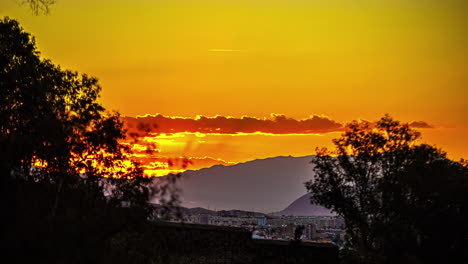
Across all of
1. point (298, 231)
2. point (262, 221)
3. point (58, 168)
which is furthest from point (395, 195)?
point (262, 221)

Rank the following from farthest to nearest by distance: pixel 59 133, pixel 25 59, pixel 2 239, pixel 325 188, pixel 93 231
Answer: pixel 325 188 → pixel 25 59 → pixel 59 133 → pixel 93 231 → pixel 2 239

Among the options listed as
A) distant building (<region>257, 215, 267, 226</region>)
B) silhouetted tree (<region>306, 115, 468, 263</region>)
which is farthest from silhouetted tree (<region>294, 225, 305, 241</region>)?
distant building (<region>257, 215, 267, 226</region>)

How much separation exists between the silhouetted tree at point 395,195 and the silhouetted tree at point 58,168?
17.5 meters

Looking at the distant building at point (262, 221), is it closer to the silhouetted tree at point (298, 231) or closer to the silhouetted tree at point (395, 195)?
the silhouetted tree at point (395, 195)

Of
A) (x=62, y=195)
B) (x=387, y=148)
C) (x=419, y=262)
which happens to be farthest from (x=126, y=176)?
(x=387, y=148)

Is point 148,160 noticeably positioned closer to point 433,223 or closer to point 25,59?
point 25,59

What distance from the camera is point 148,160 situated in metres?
26.2

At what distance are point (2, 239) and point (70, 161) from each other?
1065 cm

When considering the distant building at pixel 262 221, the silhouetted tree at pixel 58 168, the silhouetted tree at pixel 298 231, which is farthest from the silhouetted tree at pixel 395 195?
the distant building at pixel 262 221

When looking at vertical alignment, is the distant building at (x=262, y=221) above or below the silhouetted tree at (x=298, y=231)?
above

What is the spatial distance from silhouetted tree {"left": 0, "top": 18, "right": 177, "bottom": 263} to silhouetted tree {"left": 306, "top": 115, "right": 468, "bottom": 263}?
17.5 meters

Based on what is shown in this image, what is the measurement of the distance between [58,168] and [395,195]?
85.2 ft

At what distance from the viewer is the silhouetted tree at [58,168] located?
1714 centimetres

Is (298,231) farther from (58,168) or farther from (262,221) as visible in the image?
(262,221)
